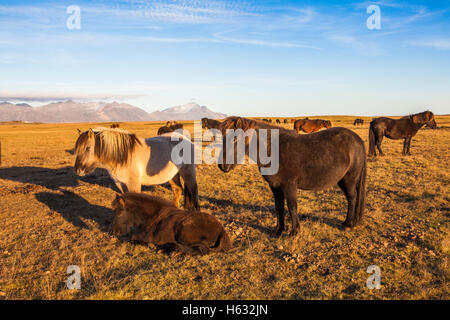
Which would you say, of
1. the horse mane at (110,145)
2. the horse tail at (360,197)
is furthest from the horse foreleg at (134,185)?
the horse tail at (360,197)

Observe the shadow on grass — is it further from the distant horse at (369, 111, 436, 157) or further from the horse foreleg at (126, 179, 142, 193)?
the distant horse at (369, 111, 436, 157)

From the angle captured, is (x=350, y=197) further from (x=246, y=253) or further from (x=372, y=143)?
(x=372, y=143)

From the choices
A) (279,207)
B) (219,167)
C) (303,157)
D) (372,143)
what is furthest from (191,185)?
(372,143)

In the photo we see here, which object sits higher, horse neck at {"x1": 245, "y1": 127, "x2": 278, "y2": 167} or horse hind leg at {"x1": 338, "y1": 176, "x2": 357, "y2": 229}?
horse neck at {"x1": 245, "y1": 127, "x2": 278, "y2": 167}

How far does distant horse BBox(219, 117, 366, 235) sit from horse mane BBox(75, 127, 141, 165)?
2.28 m

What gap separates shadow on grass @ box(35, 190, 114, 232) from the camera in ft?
22.2

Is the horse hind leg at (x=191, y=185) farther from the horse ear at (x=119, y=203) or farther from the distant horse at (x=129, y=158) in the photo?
the horse ear at (x=119, y=203)

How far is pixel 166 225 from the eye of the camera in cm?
502

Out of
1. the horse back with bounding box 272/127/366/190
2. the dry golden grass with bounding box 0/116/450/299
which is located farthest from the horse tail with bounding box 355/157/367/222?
the horse back with bounding box 272/127/366/190

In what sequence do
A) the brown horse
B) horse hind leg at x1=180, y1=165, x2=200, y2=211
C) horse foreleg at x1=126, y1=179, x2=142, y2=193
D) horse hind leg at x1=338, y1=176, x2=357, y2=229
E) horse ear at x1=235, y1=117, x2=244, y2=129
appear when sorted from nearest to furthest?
the brown horse → horse ear at x1=235, y1=117, x2=244, y2=129 → horse hind leg at x1=338, y1=176, x2=357, y2=229 → horse foreleg at x1=126, y1=179, x2=142, y2=193 → horse hind leg at x1=180, y1=165, x2=200, y2=211

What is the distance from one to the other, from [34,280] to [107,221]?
252 cm

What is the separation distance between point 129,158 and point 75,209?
295 centimetres

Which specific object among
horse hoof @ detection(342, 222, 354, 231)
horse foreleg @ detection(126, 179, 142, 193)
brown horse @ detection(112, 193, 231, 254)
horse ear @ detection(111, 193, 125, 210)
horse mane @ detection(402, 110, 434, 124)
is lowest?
horse hoof @ detection(342, 222, 354, 231)
